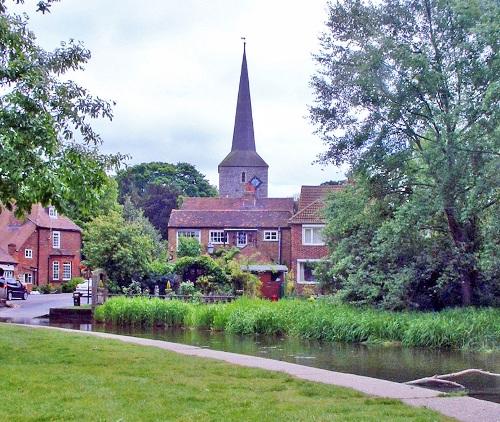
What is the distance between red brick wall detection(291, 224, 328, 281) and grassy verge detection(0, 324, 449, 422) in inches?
1456

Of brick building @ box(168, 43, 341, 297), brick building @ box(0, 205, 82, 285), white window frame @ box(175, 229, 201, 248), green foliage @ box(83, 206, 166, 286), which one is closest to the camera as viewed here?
green foliage @ box(83, 206, 166, 286)

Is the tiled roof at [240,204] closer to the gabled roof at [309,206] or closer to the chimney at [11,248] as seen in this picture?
the gabled roof at [309,206]

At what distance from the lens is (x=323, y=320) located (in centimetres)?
2498

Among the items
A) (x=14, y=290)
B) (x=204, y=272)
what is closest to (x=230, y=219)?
(x=14, y=290)

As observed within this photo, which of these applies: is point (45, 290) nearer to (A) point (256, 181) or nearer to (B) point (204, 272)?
(B) point (204, 272)

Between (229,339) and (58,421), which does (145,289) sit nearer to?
(229,339)

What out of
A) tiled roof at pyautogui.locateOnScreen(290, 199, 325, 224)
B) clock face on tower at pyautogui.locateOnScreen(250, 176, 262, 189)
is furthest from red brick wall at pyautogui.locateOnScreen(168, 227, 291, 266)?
clock face on tower at pyautogui.locateOnScreen(250, 176, 262, 189)

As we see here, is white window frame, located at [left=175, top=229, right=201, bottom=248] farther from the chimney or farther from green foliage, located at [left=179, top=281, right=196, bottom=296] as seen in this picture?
green foliage, located at [left=179, top=281, right=196, bottom=296]

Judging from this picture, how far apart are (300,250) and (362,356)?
31851mm

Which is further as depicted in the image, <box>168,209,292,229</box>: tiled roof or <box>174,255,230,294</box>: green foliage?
<box>168,209,292,229</box>: tiled roof

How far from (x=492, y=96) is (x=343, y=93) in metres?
6.44

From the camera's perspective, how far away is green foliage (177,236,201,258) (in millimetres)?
54969

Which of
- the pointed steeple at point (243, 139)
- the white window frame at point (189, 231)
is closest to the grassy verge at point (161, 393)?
the white window frame at point (189, 231)

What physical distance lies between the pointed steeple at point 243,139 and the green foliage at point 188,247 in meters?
29.8
